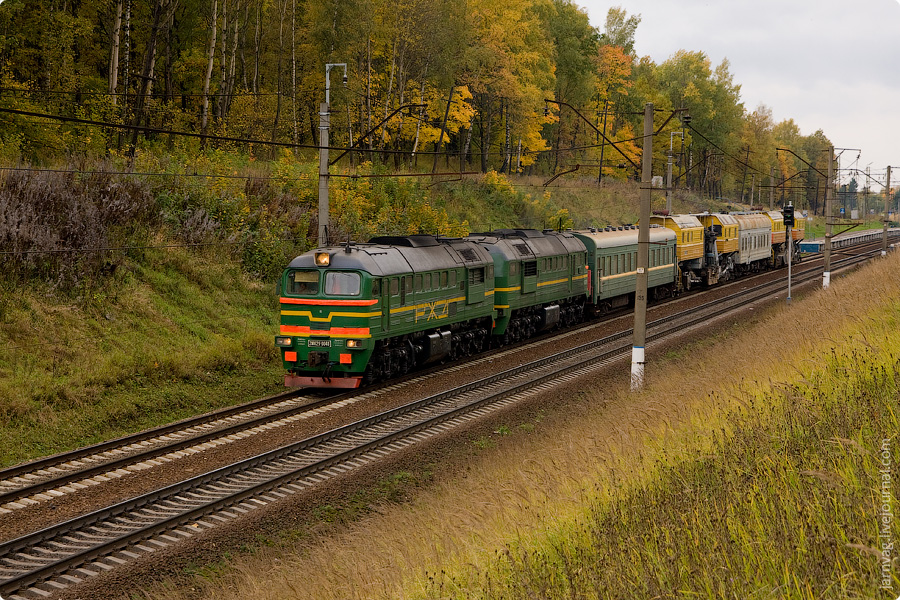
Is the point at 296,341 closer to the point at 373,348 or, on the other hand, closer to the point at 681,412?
the point at 373,348

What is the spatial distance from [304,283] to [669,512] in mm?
12919

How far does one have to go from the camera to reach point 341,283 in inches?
738

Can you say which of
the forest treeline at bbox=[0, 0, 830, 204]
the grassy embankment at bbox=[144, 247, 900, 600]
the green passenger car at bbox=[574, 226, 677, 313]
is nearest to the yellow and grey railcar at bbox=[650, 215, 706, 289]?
the green passenger car at bbox=[574, 226, 677, 313]

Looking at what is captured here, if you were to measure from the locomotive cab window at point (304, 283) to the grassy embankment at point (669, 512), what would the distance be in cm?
673

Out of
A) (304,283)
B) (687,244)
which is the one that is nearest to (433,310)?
(304,283)

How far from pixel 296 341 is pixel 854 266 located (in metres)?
40.9

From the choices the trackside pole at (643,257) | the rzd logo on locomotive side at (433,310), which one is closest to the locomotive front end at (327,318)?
the rzd logo on locomotive side at (433,310)

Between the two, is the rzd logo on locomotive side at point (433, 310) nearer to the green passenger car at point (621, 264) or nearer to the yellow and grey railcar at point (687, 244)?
the green passenger car at point (621, 264)

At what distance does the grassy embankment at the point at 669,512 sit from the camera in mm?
6039

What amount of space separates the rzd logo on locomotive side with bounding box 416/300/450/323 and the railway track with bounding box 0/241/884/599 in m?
2.25

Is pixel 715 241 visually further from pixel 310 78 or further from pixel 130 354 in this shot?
pixel 130 354

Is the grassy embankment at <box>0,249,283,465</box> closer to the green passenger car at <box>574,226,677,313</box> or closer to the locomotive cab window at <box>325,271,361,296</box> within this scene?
the locomotive cab window at <box>325,271,361,296</box>

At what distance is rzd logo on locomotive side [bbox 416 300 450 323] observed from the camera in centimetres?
2078

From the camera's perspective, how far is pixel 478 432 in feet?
52.1
